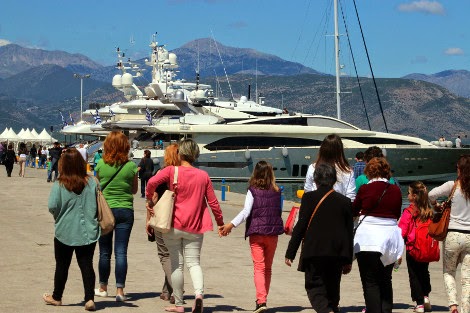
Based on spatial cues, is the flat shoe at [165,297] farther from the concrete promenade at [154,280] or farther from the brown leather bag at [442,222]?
the brown leather bag at [442,222]

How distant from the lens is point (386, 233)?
9.05 metres

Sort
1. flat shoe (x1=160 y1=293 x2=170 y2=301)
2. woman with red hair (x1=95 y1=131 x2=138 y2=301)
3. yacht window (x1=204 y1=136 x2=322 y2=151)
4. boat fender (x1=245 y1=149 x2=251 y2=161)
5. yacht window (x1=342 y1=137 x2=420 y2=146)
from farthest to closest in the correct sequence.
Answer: yacht window (x1=342 y1=137 x2=420 y2=146), yacht window (x1=204 y1=136 x2=322 y2=151), boat fender (x1=245 y1=149 x2=251 y2=161), flat shoe (x1=160 y1=293 x2=170 y2=301), woman with red hair (x1=95 y1=131 x2=138 y2=301)

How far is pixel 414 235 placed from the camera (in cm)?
1067

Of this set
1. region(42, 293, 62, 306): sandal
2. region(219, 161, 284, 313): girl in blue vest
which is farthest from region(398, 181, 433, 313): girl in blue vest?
region(42, 293, 62, 306): sandal

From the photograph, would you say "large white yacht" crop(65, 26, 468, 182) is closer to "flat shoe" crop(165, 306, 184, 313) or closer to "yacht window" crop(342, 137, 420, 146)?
"yacht window" crop(342, 137, 420, 146)

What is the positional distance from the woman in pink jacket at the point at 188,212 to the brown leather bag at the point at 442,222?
6.53 ft

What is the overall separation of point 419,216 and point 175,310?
8.81 ft

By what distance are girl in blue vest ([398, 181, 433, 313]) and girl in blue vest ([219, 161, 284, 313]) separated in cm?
145

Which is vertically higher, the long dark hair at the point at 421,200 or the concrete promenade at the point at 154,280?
the long dark hair at the point at 421,200

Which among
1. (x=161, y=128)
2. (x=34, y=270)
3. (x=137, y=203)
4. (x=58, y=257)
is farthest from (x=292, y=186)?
(x=58, y=257)

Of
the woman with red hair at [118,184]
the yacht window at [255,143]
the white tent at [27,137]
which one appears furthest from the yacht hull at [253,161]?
the white tent at [27,137]

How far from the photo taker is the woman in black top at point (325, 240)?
8672mm

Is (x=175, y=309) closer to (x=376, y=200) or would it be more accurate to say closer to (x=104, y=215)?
(x=104, y=215)

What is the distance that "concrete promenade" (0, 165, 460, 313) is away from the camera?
1024 cm
